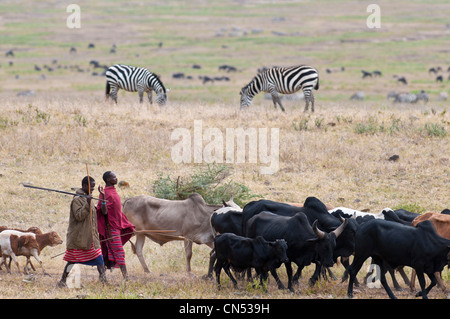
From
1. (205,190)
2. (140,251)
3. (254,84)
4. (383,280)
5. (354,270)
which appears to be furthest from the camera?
(254,84)

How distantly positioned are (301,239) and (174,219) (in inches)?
94.3

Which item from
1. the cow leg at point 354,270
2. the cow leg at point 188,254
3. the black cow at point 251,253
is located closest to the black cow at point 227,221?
the cow leg at point 188,254

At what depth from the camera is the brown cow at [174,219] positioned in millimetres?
11070

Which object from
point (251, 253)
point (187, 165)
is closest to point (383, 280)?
point (251, 253)

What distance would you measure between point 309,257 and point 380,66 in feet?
157

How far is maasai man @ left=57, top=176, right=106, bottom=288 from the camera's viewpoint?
31.3 feet

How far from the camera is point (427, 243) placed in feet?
29.1

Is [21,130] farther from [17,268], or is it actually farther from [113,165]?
[17,268]

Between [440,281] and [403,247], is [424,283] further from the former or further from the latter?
[440,281]

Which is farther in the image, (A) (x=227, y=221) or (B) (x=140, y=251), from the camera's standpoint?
(B) (x=140, y=251)

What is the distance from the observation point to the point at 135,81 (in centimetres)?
2589

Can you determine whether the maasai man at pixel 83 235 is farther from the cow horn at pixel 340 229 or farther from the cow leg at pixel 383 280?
the cow leg at pixel 383 280


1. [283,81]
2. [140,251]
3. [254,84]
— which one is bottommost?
[140,251]

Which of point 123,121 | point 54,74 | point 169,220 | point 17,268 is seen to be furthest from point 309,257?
point 54,74
